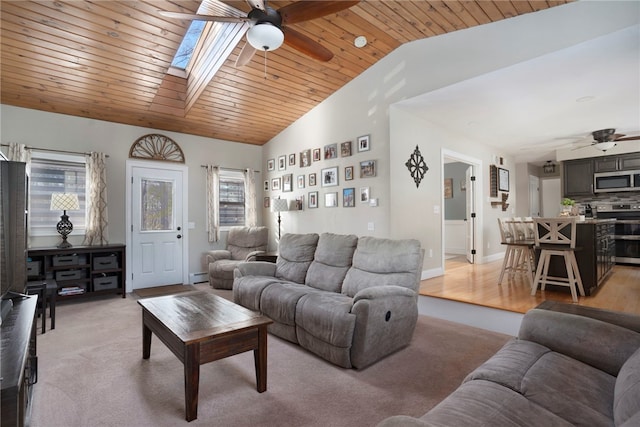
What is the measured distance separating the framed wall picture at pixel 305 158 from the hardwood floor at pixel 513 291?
283cm

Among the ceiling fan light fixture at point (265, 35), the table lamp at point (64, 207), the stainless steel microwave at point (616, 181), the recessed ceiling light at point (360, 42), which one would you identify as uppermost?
the recessed ceiling light at point (360, 42)

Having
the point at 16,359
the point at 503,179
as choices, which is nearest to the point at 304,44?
the point at 16,359

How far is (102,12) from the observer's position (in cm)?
312

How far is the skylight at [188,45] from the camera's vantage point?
3.92 m

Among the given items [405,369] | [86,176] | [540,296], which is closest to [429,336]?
[405,369]

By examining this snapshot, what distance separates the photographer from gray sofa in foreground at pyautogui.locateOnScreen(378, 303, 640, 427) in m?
1.10

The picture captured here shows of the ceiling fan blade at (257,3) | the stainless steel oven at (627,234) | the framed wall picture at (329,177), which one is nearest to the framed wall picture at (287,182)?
the framed wall picture at (329,177)

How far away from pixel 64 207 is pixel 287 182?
11.2ft

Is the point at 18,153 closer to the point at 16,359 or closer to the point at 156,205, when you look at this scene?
the point at 156,205

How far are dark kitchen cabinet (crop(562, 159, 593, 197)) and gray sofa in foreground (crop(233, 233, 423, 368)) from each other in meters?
6.02

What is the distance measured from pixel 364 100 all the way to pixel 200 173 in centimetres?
330

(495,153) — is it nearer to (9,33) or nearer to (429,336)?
(429,336)

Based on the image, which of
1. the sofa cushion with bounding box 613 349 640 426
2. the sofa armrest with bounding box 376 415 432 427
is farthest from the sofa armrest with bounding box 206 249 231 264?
the sofa cushion with bounding box 613 349 640 426

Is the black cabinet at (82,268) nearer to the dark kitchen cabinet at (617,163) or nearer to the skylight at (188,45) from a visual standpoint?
the skylight at (188,45)
